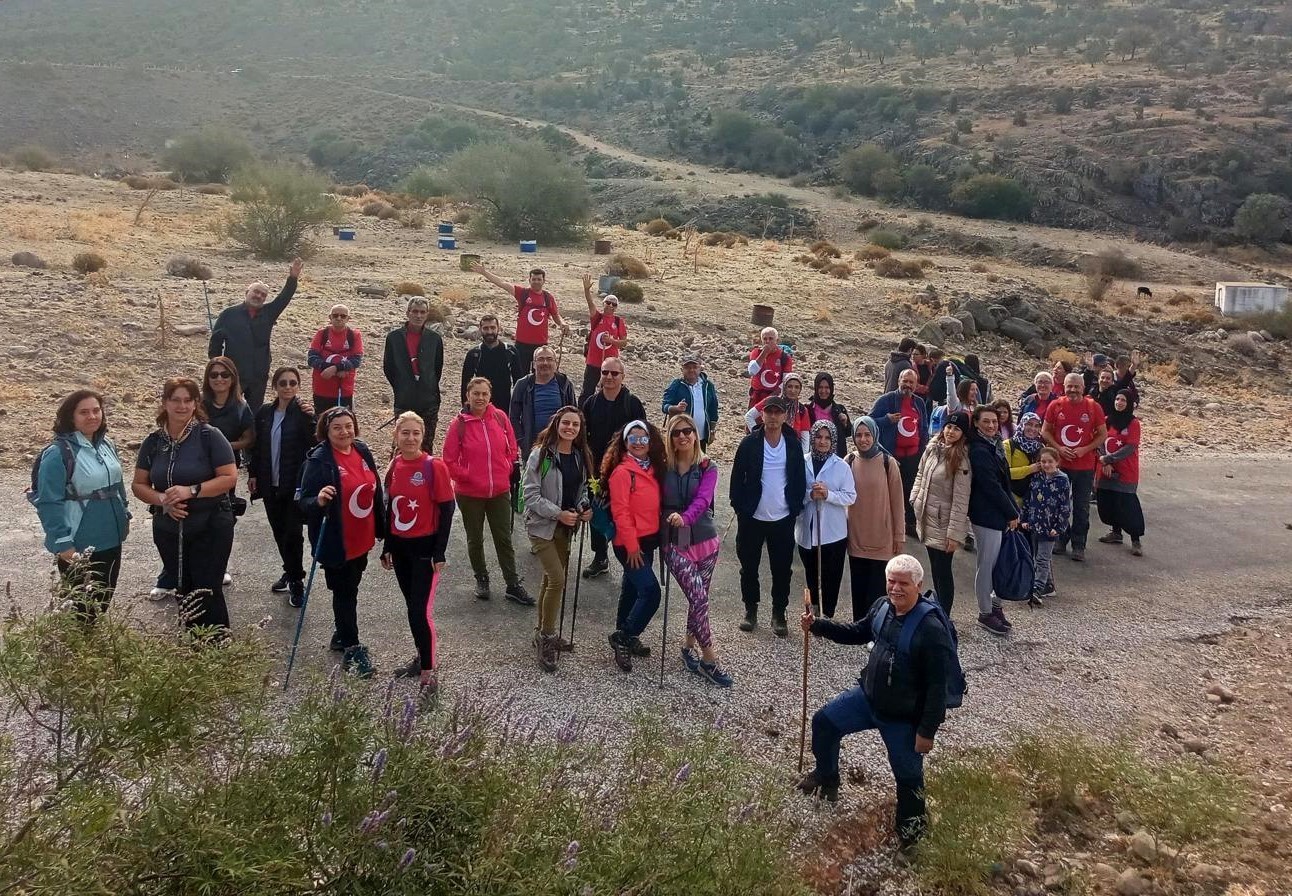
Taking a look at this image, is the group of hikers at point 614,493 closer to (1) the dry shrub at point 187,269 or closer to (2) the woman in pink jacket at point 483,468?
(2) the woman in pink jacket at point 483,468

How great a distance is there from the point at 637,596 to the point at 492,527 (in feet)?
4.67

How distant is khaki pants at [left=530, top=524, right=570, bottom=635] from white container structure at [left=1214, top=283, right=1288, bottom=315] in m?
27.1

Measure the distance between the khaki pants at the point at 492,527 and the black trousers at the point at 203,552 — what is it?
5.73ft

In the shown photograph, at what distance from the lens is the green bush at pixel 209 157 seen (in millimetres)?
41781

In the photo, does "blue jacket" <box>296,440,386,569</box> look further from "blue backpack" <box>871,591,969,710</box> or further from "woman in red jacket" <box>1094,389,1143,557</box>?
"woman in red jacket" <box>1094,389,1143,557</box>

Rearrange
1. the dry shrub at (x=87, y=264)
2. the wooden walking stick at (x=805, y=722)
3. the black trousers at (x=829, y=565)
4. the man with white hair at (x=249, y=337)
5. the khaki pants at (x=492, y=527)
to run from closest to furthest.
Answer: the wooden walking stick at (x=805, y=722), the khaki pants at (x=492, y=527), the black trousers at (x=829, y=565), the man with white hair at (x=249, y=337), the dry shrub at (x=87, y=264)

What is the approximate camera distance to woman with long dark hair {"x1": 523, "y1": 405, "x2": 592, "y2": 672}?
6.20 metres

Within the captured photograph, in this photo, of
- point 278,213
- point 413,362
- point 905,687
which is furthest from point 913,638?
point 278,213

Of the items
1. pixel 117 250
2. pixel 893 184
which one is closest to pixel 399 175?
pixel 893 184

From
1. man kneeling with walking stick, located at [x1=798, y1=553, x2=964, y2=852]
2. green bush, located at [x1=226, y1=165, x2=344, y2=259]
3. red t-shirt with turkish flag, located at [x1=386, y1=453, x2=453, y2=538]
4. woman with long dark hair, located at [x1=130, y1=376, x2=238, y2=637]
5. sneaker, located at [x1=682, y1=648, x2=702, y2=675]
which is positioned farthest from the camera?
green bush, located at [x1=226, y1=165, x2=344, y2=259]

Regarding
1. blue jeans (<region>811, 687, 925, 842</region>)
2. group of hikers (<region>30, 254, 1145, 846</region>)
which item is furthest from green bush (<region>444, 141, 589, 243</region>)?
blue jeans (<region>811, 687, 925, 842</region>)

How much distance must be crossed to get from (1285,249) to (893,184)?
17525mm

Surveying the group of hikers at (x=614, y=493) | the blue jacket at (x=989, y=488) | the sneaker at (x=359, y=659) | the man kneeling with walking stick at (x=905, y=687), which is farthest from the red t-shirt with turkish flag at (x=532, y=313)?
the man kneeling with walking stick at (x=905, y=687)

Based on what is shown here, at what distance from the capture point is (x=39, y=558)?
7.18 meters
